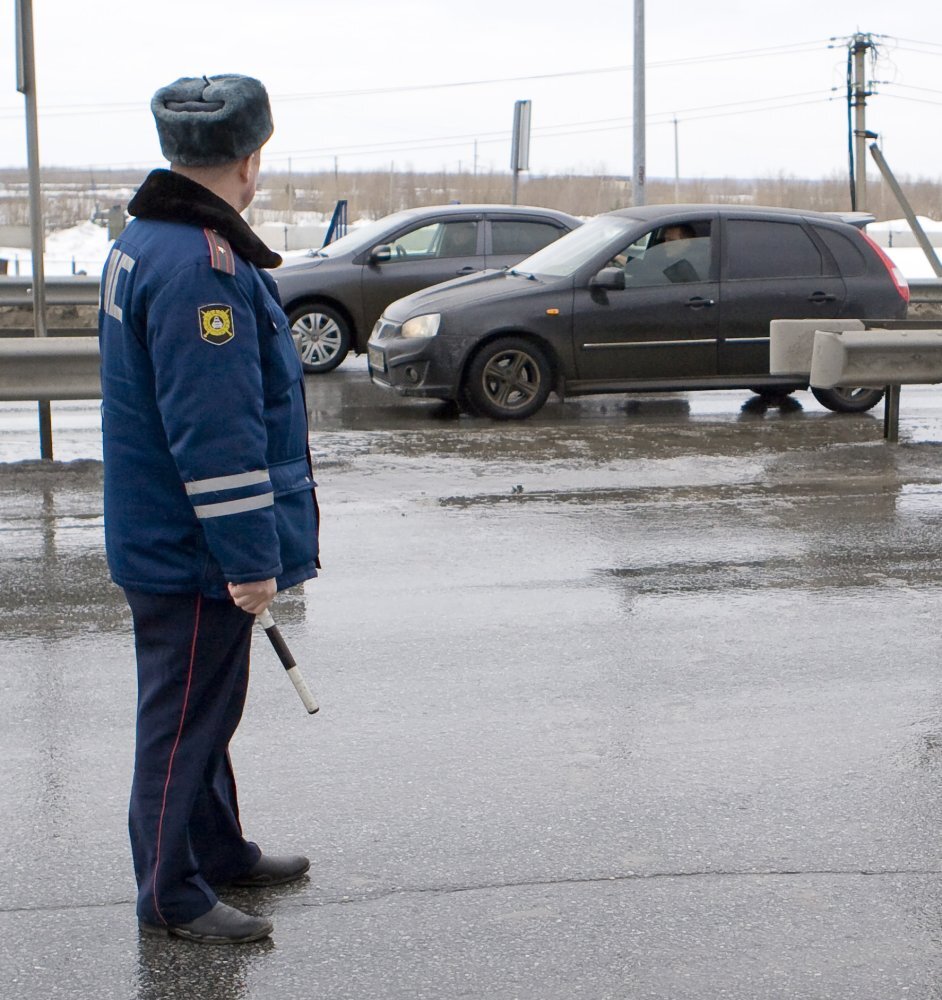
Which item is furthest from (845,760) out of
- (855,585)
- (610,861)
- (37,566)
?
(37,566)

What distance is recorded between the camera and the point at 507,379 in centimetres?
1180

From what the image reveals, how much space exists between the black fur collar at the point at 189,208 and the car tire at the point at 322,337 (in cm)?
1182

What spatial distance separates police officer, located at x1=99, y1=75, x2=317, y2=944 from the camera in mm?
3074

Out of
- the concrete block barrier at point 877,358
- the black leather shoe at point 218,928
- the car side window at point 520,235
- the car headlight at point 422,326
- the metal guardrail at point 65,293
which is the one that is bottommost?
the black leather shoe at point 218,928

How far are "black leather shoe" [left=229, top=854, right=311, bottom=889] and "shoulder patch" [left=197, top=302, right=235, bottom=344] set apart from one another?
1.36 m

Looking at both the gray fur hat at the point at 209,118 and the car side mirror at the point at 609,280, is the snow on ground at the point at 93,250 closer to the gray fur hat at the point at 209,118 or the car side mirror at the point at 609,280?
the car side mirror at the point at 609,280

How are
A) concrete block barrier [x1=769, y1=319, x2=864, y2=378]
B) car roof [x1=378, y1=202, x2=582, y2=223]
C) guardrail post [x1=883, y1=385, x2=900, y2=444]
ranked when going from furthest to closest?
car roof [x1=378, y1=202, x2=582, y2=223], concrete block barrier [x1=769, y1=319, x2=864, y2=378], guardrail post [x1=883, y1=385, x2=900, y2=444]

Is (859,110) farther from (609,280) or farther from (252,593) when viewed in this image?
(252,593)

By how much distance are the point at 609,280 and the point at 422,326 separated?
1.48 m

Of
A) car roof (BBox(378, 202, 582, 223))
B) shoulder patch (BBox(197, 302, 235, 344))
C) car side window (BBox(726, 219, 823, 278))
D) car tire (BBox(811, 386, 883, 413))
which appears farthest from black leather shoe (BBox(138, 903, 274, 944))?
car roof (BBox(378, 202, 582, 223))

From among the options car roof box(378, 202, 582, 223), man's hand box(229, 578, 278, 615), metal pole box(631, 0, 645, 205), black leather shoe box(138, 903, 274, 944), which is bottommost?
black leather shoe box(138, 903, 274, 944)

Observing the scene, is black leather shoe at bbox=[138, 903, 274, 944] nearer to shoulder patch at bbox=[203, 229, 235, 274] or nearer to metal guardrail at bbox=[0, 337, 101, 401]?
shoulder patch at bbox=[203, 229, 235, 274]

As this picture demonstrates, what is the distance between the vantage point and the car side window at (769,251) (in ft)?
40.3

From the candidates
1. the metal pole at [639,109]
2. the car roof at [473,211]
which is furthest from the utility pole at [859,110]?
the car roof at [473,211]
